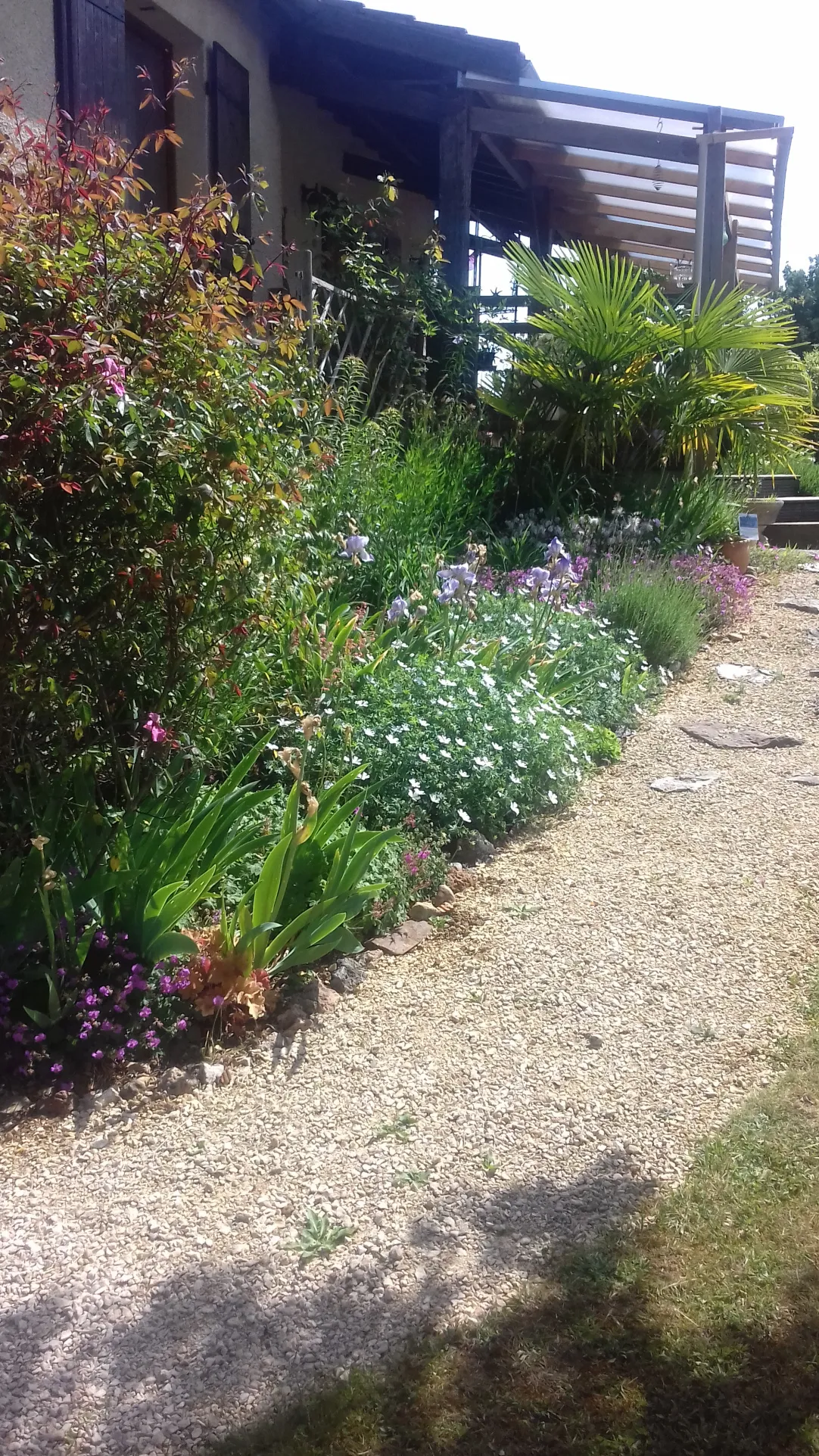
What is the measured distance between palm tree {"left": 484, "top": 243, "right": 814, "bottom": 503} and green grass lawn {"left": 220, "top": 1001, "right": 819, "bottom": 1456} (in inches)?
243

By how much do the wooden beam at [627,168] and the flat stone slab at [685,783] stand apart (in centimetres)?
832

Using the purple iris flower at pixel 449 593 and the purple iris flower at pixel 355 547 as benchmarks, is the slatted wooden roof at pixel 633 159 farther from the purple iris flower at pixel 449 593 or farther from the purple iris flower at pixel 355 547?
the purple iris flower at pixel 355 547

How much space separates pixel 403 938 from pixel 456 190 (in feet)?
25.0

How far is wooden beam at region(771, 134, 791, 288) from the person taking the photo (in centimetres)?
958

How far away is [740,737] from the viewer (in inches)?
203

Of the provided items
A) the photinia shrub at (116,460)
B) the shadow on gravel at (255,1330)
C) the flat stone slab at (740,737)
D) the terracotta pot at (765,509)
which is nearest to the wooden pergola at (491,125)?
the terracotta pot at (765,509)

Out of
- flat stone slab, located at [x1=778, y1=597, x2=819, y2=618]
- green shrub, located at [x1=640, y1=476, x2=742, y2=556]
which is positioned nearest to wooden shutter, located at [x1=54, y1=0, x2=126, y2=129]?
green shrub, located at [x1=640, y1=476, x2=742, y2=556]

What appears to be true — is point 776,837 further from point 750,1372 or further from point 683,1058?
point 750,1372

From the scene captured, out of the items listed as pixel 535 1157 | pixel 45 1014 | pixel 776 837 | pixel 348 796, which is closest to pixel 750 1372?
pixel 535 1157

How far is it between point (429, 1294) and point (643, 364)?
265 inches

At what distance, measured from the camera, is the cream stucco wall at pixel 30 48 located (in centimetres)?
511

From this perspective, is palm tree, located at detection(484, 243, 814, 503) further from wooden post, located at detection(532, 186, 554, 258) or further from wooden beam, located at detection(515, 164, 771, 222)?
wooden post, located at detection(532, 186, 554, 258)

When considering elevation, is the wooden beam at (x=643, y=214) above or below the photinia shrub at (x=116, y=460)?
above

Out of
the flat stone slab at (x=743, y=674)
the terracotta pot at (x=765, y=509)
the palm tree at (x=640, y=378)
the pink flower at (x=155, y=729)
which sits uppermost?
the palm tree at (x=640, y=378)
